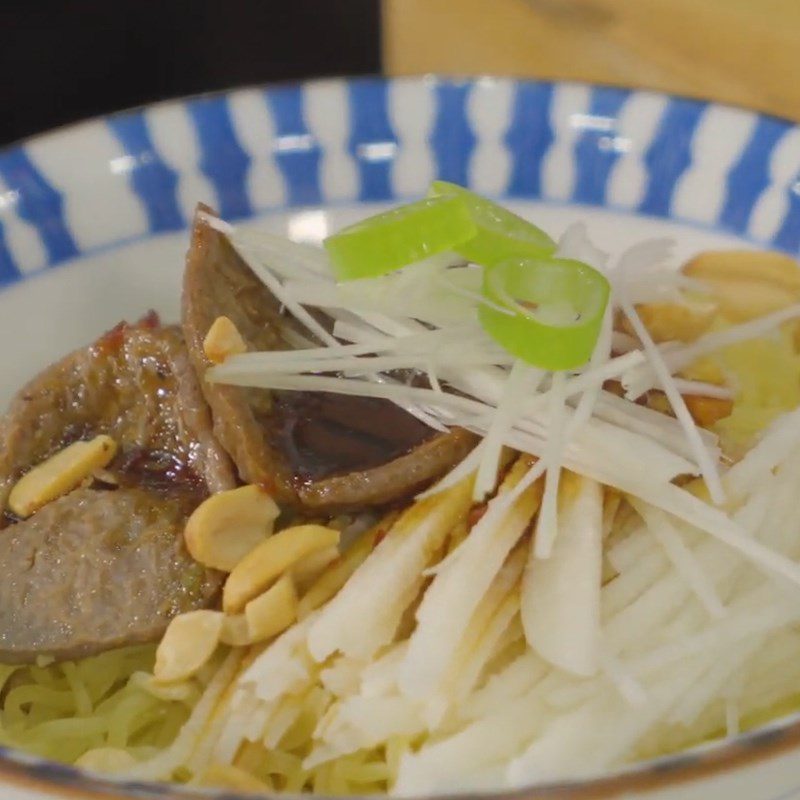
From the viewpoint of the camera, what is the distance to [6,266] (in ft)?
6.91

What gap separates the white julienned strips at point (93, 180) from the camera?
2213 mm

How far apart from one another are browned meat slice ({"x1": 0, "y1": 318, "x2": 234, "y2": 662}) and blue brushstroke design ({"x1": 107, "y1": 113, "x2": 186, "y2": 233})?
60 centimetres

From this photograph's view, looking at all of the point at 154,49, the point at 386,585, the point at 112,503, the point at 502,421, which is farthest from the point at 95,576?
the point at 154,49

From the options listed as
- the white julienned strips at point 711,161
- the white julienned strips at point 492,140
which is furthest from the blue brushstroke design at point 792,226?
the white julienned strips at point 492,140

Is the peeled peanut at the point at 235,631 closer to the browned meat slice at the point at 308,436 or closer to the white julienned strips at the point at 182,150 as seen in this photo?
the browned meat slice at the point at 308,436

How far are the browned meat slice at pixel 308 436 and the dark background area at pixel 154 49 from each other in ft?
6.13

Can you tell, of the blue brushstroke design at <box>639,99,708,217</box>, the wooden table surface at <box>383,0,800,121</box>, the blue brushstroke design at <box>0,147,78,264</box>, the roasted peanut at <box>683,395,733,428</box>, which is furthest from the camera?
the wooden table surface at <box>383,0,800,121</box>

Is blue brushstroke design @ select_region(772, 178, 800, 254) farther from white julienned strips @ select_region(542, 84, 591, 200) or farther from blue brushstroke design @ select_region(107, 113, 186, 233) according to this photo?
blue brushstroke design @ select_region(107, 113, 186, 233)

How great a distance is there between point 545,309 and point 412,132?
1.02 meters

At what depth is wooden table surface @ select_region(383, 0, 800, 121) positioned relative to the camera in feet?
9.50

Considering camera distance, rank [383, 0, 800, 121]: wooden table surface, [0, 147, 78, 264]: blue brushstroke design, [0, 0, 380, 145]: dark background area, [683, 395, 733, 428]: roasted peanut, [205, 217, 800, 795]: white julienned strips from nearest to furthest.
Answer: [205, 217, 800, 795]: white julienned strips
[683, 395, 733, 428]: roasted peanut
[0, 147, 78, 264]: blue brushstroke design
[383, 0, 800, 121]: wooden table surface
[0, 0, 380, 145]: dark background area

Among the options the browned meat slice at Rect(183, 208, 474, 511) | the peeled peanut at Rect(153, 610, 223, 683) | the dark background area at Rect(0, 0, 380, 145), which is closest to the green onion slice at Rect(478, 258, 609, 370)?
the browned meat slice at Rect(183, 208, 474, 511)

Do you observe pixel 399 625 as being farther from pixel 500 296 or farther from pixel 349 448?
pixel 500 296

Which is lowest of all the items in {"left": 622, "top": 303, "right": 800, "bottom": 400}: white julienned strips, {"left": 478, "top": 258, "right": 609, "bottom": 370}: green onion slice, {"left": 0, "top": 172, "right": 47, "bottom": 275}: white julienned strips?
{"left": 622, "top": 303, "right": 800, "bottom": 400}: white julienned strips
